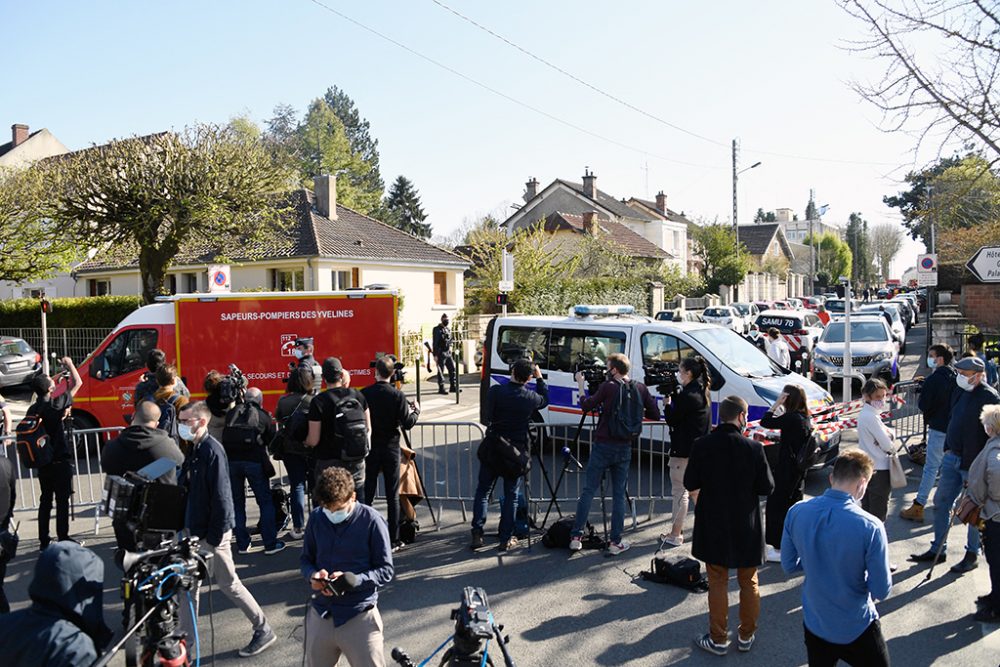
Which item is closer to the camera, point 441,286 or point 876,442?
point 876,442

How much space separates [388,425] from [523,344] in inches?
206

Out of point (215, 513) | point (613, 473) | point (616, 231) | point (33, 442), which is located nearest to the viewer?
point (215, 513)

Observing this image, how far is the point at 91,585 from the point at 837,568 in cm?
380

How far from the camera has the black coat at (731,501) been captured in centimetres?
517

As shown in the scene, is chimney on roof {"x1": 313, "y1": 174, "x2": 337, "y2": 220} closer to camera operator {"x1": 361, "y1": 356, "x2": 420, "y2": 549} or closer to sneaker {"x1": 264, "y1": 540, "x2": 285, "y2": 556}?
sneaker {"x1": 264, "y1": 540, "x2": 285, "y2": 556}

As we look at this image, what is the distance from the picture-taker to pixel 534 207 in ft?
182

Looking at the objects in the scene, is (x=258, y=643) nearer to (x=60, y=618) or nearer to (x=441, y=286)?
(x=60, y=618)

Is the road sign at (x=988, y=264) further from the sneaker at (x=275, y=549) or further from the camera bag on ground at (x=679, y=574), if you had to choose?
the sneaker at (x=275, y=549)

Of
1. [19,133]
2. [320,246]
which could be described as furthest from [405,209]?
[320,246]

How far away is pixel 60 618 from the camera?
365 cm

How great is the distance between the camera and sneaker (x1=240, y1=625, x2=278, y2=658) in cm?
541

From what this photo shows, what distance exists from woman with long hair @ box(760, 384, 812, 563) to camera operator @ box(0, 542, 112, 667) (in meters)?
5.22

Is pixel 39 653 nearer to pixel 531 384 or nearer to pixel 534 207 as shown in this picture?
pixel 531 384

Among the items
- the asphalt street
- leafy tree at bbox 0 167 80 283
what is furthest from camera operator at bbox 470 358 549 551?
leafy tree at bbox 0 167 80 283
